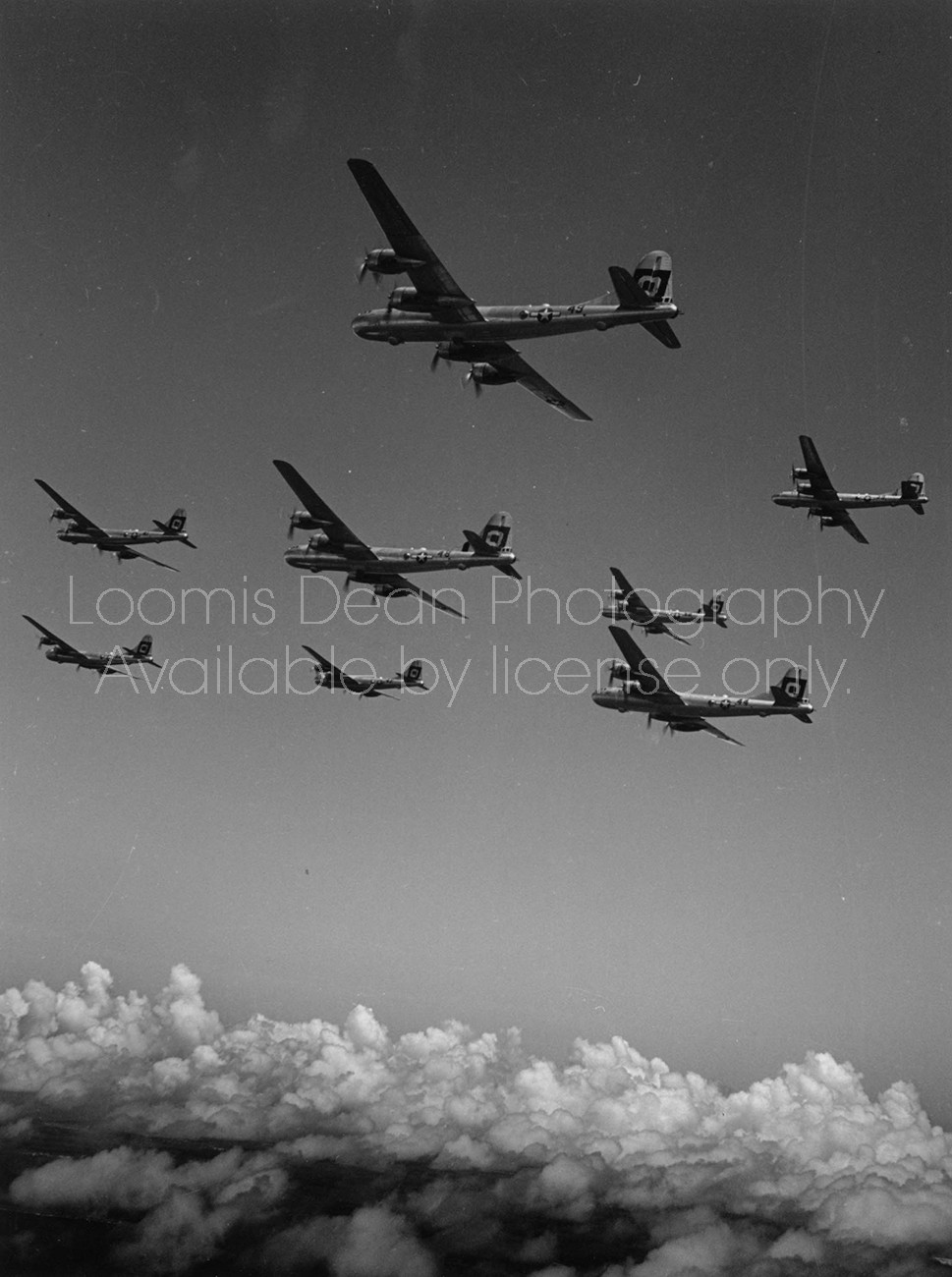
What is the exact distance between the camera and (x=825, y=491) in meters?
26.0

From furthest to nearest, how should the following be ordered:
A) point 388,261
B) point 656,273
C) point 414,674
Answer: point 414,674 < point 656,273 < point 388,261

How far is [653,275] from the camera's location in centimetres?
2162

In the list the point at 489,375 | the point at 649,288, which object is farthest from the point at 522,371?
the point at 649,288

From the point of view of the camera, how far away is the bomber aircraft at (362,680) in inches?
1192

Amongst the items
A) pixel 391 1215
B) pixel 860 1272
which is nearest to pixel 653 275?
pixel 391 1215

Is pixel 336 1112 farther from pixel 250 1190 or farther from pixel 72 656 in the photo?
pixel 72 656

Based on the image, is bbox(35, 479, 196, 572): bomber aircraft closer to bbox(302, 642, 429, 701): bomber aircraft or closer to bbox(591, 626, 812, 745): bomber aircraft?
bbox(302, 642, 429, 701): bomber aircraft

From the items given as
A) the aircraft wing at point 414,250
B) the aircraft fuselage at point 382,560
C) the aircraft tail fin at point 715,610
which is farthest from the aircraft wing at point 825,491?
the aircraft wing at point 414,250

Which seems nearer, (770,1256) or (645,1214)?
(770,1256)

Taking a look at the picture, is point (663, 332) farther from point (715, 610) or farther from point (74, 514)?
point (74, 514)

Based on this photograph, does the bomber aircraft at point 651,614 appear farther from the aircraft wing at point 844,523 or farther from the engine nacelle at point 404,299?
the engine nacelle at point 404,299

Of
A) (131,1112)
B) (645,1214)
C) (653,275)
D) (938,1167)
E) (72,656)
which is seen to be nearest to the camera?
(653,275)

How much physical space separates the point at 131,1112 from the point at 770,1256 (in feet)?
243

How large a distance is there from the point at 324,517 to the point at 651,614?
9.30 metres
